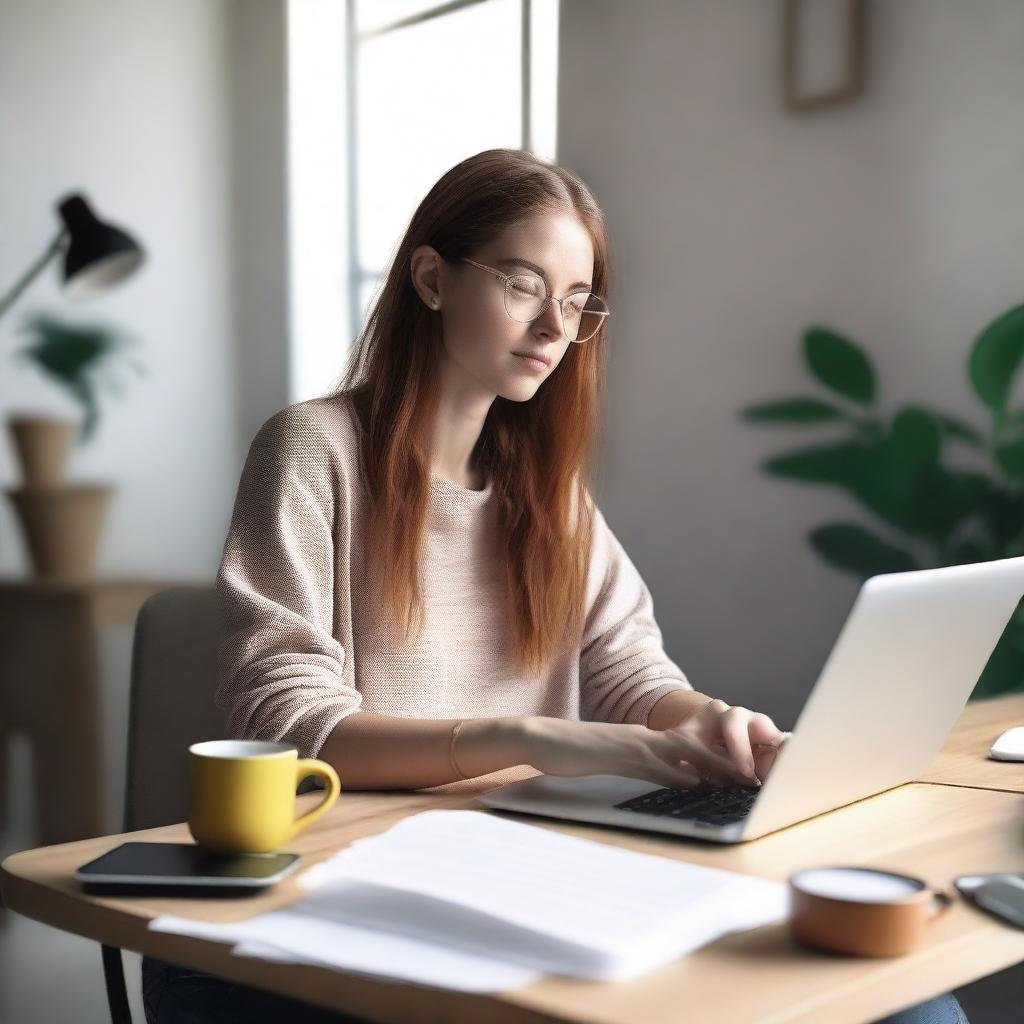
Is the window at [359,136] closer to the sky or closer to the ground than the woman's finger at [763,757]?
closer to the sky

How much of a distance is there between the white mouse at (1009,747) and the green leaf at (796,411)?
3.46ft

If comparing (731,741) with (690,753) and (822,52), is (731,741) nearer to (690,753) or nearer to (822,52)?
(690,753)

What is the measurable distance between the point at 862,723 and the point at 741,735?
0.39ft

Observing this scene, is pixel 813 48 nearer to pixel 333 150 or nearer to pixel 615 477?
pixel 615 477

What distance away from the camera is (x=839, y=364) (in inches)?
91.5

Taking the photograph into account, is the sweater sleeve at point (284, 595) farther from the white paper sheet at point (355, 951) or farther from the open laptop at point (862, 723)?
the white paper sheet at point (355, 951)

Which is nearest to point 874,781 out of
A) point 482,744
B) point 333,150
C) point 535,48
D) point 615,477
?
point 482,744

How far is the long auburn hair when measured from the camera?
1.39m

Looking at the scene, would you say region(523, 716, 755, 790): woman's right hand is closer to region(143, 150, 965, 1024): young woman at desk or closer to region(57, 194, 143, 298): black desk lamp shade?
region(143, 150, 965, 1024): young woman at desk

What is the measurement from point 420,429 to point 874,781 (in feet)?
2.08

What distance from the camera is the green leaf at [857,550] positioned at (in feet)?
7.45

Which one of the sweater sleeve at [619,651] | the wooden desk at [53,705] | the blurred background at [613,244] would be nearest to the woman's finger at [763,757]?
the sweater sleeve at [619,651]

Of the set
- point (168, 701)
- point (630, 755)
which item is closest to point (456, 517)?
point (168, 701)

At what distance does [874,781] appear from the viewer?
1062 mm
